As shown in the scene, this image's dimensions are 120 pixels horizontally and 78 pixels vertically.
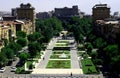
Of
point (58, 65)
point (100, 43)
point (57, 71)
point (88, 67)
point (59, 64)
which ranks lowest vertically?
point (59, 64)

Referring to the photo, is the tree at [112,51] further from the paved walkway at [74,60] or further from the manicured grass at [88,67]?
the paved walkway at [74,60]

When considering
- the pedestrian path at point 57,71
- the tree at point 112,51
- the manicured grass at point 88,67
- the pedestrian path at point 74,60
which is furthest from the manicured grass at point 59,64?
the tree at point 112,51

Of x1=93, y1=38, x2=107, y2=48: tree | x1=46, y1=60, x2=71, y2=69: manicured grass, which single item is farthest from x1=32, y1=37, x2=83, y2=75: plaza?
x1=93, y1=38, x2=107, y2=48: tree

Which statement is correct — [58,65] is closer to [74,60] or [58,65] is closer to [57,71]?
[57,71]

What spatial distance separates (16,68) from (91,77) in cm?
1353

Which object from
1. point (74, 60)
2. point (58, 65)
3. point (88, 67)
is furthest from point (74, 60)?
point (88, 67)

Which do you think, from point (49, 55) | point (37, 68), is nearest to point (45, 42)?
point (49, 55)

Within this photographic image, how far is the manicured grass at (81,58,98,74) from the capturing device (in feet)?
182

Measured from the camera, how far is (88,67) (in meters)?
59.8

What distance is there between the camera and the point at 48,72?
183 ft

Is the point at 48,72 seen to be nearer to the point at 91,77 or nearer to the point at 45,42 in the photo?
the point at 91,77

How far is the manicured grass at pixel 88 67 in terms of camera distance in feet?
182

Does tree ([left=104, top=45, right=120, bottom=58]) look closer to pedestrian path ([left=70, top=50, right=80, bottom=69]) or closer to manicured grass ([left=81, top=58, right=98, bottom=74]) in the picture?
manicured grass ([left=81, top=58, right=98, bottom=74])

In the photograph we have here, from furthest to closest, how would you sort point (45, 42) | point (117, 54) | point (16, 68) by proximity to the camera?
1. point (45, 42)
2. point (16, 68)
3. point (117, 54)
